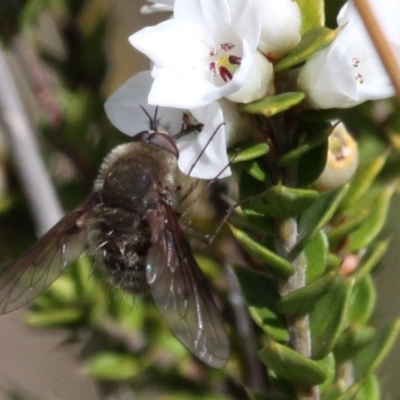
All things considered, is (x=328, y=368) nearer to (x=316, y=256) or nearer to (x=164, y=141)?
(x=316, y=256)

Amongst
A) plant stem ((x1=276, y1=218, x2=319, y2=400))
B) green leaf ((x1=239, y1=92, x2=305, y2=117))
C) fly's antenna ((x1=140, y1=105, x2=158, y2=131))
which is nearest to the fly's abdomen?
fly's antenna ((x1=140, y1=105, x2=158, y2=131))

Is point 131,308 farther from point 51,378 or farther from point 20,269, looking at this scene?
point 51,378

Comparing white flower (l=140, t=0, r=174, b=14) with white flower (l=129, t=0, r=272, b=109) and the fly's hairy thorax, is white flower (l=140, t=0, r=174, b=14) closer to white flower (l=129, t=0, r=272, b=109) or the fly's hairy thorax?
white flower (l=129, t=0, r=272, b=109)

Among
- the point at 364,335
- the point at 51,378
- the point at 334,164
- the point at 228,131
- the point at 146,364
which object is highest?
the point at 228,131

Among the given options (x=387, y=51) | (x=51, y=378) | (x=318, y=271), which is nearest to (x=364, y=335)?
(x=318, y=271)

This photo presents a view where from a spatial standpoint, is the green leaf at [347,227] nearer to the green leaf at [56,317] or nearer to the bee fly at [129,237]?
the bee fly at [129,237]

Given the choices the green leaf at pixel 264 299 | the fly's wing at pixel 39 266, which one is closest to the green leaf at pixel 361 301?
the green leaf at pixel 264 299
